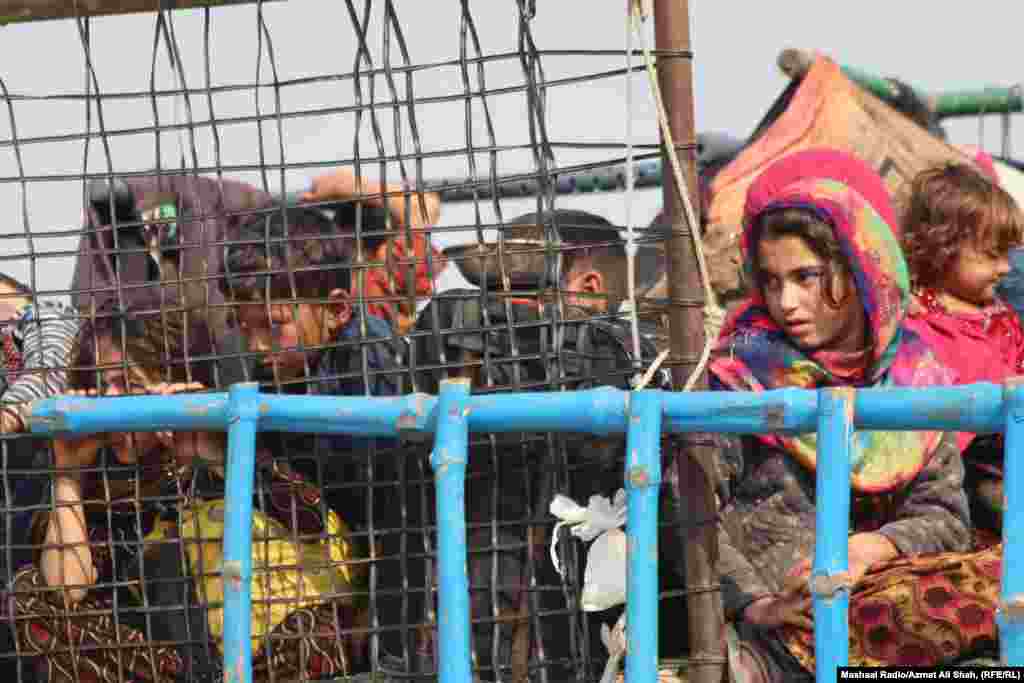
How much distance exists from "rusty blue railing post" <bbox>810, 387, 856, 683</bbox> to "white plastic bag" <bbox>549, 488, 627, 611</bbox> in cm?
38

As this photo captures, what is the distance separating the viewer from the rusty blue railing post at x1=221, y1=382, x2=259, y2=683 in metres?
2.56

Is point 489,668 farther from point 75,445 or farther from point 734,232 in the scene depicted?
point 734,232

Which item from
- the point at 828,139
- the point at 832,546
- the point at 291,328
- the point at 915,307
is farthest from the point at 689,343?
the point at 828,139

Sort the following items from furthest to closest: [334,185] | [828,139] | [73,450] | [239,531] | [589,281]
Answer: [828,139] < [334,185] < [589,281] < [73,450] < [239,531]

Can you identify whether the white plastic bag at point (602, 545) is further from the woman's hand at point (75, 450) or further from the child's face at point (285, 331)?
the woman's hand at point (75, 450)

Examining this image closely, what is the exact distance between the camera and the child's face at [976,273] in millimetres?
3488

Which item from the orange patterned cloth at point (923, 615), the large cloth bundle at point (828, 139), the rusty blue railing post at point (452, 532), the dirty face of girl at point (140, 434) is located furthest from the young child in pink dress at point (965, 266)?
the dirty face of girl at point (140, 434)

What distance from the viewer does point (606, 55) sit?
268 cm

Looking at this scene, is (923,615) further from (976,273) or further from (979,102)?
(979,102)

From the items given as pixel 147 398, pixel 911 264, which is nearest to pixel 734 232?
pixel 911 264

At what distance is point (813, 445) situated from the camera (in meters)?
2.98

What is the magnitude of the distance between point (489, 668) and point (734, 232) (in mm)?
2019

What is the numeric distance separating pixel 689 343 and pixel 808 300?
18.6 inches

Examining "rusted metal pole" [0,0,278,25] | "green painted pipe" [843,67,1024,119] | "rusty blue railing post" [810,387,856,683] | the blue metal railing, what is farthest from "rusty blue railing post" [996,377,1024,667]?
"green painted pipe" [843,67,1024,119]
